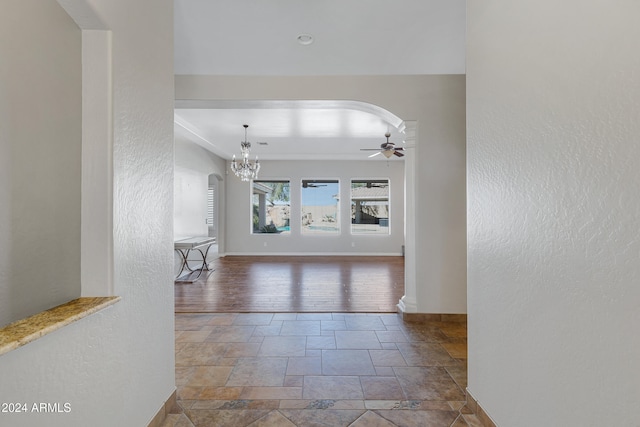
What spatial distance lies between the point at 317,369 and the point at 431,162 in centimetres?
239

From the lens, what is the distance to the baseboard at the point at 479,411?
156cm

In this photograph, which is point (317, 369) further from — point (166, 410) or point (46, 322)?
point (46, 322)

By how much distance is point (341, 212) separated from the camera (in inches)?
343

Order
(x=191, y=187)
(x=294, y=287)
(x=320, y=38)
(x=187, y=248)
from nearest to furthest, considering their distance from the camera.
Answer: (x=320, y=38) → (x=294, y=287) → (x=187, y=248) → (x=191, y=187)

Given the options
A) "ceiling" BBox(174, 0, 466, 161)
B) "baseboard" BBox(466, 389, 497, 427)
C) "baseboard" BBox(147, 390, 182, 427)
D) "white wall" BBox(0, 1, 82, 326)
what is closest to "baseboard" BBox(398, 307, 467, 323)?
"baseboard" BBox(466, 389, 497, 427)

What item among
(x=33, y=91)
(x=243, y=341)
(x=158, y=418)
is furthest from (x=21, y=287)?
(x=243, y=341)

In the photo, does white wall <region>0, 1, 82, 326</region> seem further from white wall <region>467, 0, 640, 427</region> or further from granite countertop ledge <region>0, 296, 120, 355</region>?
white wall <region>467, 0, 640, 427</region>

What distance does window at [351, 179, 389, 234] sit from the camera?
28.7 ft

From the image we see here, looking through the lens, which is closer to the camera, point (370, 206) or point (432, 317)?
point (432, 317)

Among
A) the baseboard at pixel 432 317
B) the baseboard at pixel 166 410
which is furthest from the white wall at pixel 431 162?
the baseboard at pixel 166 410

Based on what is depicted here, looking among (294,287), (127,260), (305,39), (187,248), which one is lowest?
(294,287)

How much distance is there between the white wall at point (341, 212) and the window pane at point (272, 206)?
20 cm

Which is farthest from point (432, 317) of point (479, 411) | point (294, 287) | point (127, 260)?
point (127, 260)

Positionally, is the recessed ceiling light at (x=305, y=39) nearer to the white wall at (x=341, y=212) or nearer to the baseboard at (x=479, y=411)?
the baseboard at (x=479, y=411)
